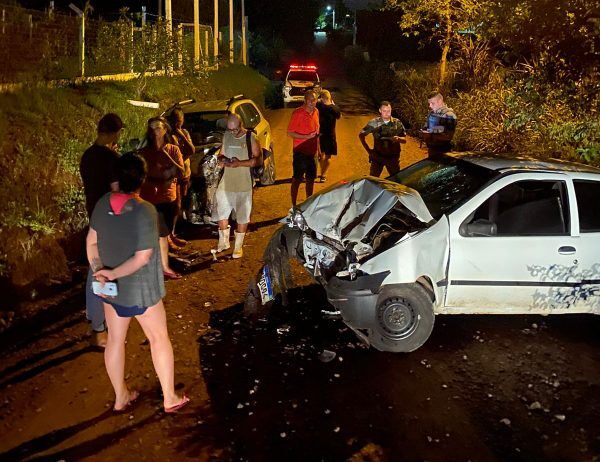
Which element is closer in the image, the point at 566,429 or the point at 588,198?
the point at 566,429

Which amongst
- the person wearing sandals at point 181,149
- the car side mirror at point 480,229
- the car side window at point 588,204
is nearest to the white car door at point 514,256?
the car side mirror at point 480,229

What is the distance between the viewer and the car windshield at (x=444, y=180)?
18.3 feet

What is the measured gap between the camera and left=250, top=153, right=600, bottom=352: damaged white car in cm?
520

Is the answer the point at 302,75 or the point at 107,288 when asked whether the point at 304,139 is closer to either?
the point at 107,288

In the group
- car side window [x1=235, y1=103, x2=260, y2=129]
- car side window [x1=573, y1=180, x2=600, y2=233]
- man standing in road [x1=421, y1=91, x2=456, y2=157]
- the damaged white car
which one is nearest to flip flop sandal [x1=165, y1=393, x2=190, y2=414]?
the damaged white car

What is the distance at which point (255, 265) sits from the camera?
7.40 metres

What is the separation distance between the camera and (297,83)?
25.1 meters

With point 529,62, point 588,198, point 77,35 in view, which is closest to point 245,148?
point 588,198

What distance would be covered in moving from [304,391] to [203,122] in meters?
6.09

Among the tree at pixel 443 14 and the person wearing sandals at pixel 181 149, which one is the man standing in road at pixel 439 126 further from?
the tree at pixel 443 14

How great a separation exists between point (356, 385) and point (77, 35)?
11.0 m

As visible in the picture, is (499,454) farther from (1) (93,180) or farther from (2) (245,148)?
(2) (245,148)

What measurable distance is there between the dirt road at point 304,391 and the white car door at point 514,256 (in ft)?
1.32

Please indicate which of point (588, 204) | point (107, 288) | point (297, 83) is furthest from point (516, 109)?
point (297, 83)
